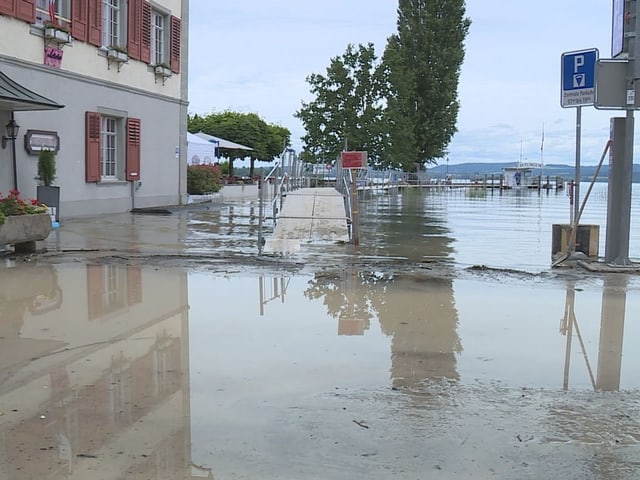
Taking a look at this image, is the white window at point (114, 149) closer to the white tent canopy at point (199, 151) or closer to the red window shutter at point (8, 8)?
the red window shutter at point (8, 8)

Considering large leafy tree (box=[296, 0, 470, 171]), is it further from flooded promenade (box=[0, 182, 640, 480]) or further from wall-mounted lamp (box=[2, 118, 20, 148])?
flooded promenade (box=[0, 182, 640, 480])

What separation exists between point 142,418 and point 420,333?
2876 millimetres

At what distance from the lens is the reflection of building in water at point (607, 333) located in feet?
17.0

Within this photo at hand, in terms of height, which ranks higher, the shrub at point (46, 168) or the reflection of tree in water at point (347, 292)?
the shrub at point (46, 168)

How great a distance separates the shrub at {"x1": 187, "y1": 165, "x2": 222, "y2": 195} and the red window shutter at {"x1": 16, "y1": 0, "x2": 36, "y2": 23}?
1151 cm

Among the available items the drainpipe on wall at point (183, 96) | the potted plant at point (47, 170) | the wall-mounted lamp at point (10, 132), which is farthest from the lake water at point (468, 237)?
the wall-mounted lamp at point (10, 132)

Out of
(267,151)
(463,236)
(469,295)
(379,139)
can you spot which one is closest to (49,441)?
(469,295)

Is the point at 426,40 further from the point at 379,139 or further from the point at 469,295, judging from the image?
the point at 469,295

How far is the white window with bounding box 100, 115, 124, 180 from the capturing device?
20.5 metres

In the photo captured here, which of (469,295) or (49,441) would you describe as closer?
(49,441)

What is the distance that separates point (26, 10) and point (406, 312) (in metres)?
12.2

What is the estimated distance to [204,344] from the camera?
589 cm

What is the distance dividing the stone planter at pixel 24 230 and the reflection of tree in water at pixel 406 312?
4.43 m

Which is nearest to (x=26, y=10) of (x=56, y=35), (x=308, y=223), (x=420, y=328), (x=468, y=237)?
(x=56, y=35)
